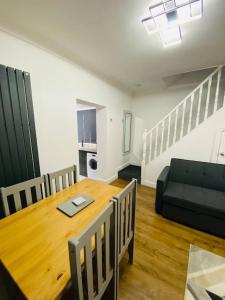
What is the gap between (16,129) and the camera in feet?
5.05

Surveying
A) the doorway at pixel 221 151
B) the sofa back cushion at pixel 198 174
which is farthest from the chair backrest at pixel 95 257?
the doorway at pixel 221 151

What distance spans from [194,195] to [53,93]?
2.59 m

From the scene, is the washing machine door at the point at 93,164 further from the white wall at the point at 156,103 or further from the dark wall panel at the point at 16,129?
the dark wall panel at the point at 16,129

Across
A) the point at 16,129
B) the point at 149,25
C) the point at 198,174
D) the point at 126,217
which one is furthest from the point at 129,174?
the point at 149,25

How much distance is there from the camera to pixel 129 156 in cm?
454

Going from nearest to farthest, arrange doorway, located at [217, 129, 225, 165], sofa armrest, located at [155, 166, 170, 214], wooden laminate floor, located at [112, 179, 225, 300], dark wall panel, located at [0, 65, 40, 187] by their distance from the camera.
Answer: wooden laminate floor, located at [112, 179, 225, 300] → dark wall panel, located at [0, 65, 40, 187] → sofa armrest, located at [155, 166, 170, 214] → doorway, located at [217, 129, 225, 165]

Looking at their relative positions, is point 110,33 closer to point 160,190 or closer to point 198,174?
point 160,190

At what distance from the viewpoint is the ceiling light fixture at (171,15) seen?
45.6 inches

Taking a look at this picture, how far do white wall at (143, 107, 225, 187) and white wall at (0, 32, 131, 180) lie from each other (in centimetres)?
187

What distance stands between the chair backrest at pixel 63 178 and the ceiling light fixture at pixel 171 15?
185 centimetres

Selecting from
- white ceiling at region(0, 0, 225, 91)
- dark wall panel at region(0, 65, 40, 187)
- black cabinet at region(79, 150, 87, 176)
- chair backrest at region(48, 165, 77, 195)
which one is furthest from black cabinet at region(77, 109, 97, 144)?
dark wall panel at region(0, 65, 40, 187)

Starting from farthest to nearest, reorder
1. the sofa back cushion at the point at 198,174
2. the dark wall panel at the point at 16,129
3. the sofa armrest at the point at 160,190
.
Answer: the sofa back cushion at the point at 198,174
the sofa armrest at the point at 160,190
the dark wall panel at the point at 16,129

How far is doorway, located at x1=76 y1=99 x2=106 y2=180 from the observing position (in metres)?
3.25

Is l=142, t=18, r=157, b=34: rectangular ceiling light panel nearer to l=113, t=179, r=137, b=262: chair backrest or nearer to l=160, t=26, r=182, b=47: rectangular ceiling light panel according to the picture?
l=160, t=26, r=182, b=47: rectangular ceiling light panel
